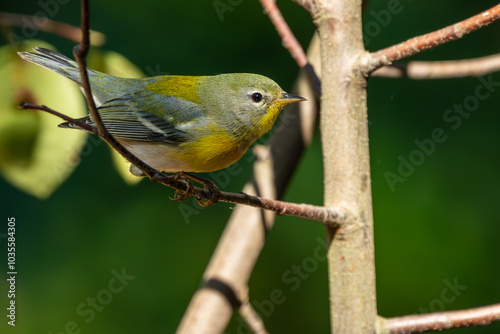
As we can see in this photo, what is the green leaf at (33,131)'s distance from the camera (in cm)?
181

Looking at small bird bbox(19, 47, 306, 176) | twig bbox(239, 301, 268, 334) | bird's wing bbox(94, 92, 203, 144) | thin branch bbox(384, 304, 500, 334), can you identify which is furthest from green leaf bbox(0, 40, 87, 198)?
thin branch bbox(384, 304, 500, 334)

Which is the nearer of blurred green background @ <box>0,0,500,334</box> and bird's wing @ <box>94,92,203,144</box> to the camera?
bird's wing @ <box>94,92,203,144</box>

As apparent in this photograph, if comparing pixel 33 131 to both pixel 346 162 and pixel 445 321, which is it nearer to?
pixel 346 162

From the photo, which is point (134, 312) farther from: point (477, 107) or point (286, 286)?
point (477, 107)

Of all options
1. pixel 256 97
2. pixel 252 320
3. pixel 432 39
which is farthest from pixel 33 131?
pixel 432 39

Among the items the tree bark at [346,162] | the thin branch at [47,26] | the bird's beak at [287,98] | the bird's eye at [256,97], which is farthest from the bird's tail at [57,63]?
the tree bark at [346,162]

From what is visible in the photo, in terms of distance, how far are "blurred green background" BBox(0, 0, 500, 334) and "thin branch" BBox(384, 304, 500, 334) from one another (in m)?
1.46

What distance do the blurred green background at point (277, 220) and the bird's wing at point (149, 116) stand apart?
110 centimetres

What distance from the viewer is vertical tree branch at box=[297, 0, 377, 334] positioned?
1.74 metres

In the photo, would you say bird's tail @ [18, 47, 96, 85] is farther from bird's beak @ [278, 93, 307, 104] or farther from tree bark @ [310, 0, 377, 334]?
tree bark @ [310, 0, 377, 334]

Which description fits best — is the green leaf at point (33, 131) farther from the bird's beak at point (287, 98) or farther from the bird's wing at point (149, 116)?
the bird's beak at point (287, 98)

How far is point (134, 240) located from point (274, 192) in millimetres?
1127

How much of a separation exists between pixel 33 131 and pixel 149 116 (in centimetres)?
50

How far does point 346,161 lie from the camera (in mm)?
1782
